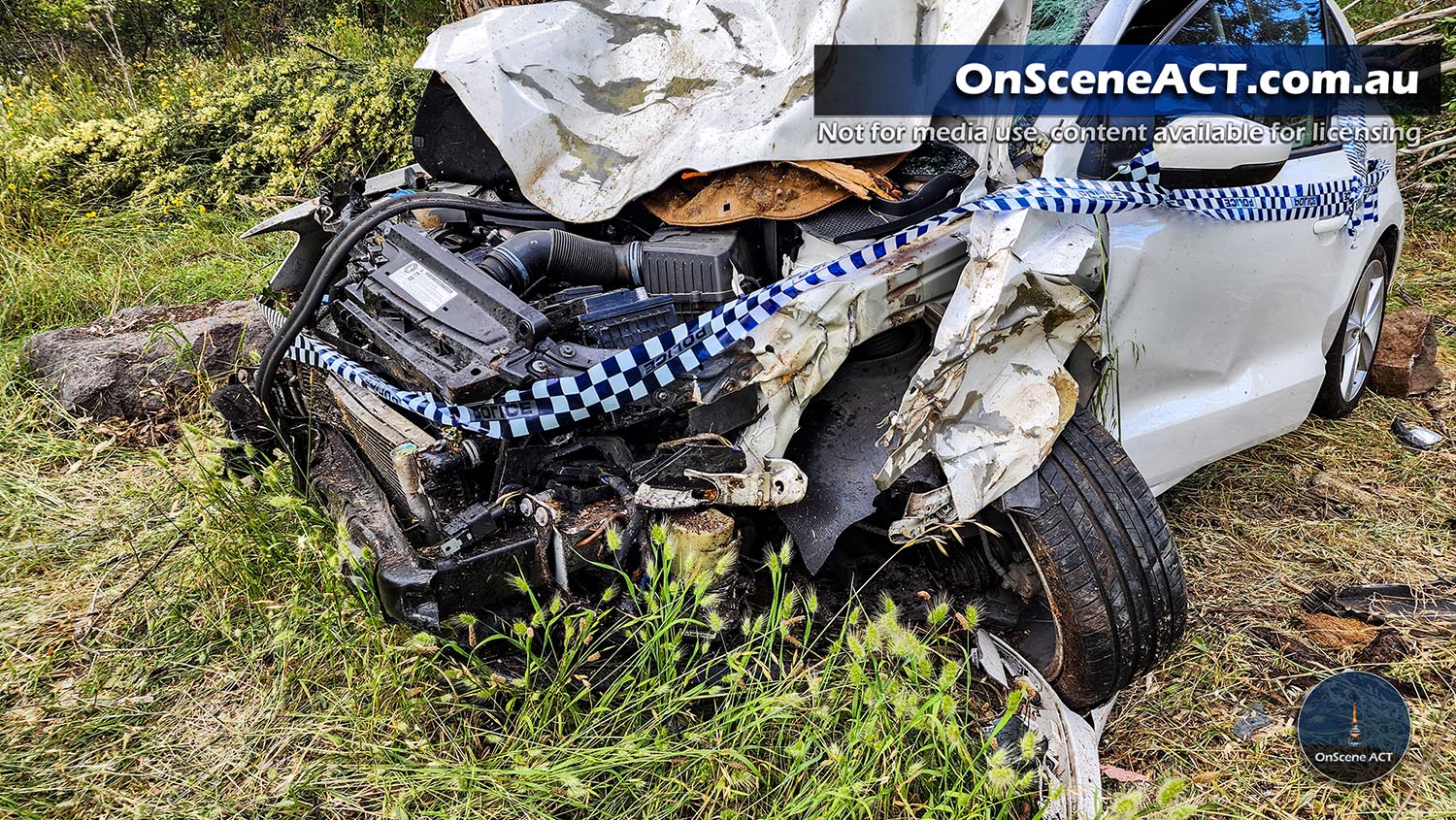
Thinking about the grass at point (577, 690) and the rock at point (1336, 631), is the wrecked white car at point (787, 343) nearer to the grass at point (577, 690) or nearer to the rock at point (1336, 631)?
the grass at point (577, 690)

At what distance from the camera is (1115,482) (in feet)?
6.88

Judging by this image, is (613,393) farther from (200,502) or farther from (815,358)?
(200,502)

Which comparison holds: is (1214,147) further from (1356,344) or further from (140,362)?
(140,362)

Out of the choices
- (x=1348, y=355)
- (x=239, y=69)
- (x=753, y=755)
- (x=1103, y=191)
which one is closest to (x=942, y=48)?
(x=1103, y=191)

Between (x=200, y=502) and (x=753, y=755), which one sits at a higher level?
(x=200, y=502)

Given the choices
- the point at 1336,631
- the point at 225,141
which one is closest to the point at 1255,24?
the point at 1336,631

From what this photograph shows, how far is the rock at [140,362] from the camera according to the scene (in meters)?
3.67

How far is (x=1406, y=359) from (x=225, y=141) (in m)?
6.77

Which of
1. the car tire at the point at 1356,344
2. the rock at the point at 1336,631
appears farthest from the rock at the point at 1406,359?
the rock at the point at 1336,631

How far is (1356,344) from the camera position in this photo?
3559 millimetres

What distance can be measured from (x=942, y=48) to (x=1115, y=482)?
116 centimetres

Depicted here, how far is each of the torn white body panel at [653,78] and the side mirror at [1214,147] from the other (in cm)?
48

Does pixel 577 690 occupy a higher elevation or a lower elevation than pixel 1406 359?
higher

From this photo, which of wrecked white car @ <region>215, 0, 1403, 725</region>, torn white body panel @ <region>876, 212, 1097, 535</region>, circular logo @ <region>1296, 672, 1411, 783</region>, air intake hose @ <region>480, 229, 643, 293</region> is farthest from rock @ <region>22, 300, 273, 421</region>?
circular logo @ <region>1296, 672, 1411, 783</region>
